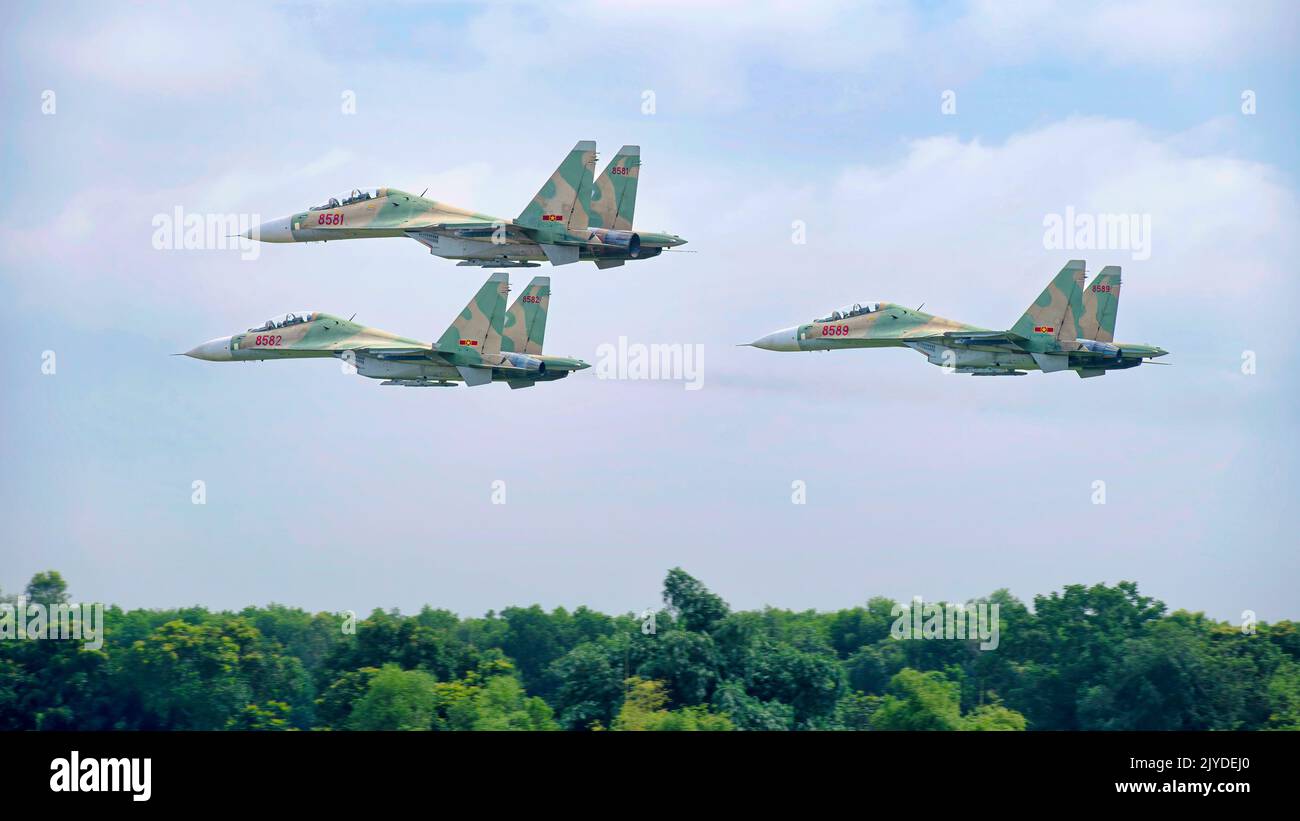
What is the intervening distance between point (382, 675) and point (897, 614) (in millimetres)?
53032

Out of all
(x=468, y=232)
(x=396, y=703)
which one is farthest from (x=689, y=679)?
(x=468, y=232)

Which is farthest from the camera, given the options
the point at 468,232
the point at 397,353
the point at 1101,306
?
the point at 1101,306

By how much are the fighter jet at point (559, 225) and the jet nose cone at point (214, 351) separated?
769cm

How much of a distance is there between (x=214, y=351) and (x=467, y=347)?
10.6 meters

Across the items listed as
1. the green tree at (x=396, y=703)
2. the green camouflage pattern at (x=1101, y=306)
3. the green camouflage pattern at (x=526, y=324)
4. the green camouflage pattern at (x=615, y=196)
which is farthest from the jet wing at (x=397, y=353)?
the green tree at (x=396, y=703)

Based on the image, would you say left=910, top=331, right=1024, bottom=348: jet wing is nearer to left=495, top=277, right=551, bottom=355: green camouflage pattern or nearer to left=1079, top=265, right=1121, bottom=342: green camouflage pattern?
left=1079, top=265, right=1121, bottom=342: green camouflage pattern

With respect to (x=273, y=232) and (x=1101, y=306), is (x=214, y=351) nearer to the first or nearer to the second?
(x=273, y=232)

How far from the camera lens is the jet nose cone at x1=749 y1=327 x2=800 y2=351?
68.6 metres

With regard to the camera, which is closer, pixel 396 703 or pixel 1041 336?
pixel 1041 336

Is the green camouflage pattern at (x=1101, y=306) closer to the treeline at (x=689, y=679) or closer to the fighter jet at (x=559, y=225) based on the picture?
the fighter jet at (x=559, y=225)

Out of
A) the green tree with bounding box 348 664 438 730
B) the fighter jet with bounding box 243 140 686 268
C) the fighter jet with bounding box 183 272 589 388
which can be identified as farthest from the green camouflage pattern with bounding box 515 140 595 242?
the green tree with bounding box 348 664 438 730

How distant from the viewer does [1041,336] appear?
2456 inches

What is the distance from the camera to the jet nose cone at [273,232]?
64.6 meters

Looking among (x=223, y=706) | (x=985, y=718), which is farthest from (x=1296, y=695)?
(x=223, y=706)
